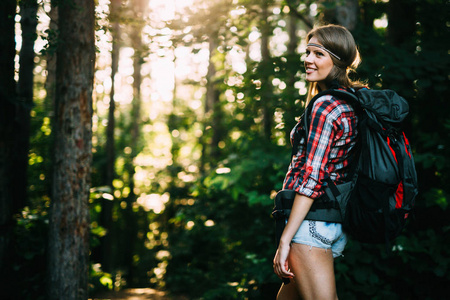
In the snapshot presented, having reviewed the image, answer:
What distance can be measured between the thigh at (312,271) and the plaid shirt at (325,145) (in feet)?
0.97

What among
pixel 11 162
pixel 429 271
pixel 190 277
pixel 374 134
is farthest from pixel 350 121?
pixel 190 277

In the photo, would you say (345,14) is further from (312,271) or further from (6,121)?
(6,121)

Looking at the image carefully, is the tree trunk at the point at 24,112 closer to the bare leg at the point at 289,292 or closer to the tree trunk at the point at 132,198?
the bare leg at the point at 289,292

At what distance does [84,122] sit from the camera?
3.95 meters

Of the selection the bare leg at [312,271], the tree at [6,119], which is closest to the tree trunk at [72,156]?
the tree at [6,119]

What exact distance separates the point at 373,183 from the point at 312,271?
55 centimetres

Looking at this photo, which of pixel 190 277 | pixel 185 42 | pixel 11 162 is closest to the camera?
pixel 11 162

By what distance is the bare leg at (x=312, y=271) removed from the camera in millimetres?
1932

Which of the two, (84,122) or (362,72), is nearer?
(84,122)

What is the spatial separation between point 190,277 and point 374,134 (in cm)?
546

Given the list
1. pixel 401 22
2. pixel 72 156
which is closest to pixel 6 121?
pixel 72 156

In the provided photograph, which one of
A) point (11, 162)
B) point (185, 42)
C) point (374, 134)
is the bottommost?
point (11, 162)

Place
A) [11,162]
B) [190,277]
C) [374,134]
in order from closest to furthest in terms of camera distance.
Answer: [374,134] < [11,162] < [190,277]

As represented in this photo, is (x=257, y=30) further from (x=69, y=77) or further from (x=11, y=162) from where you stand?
(x=11, y=162)
